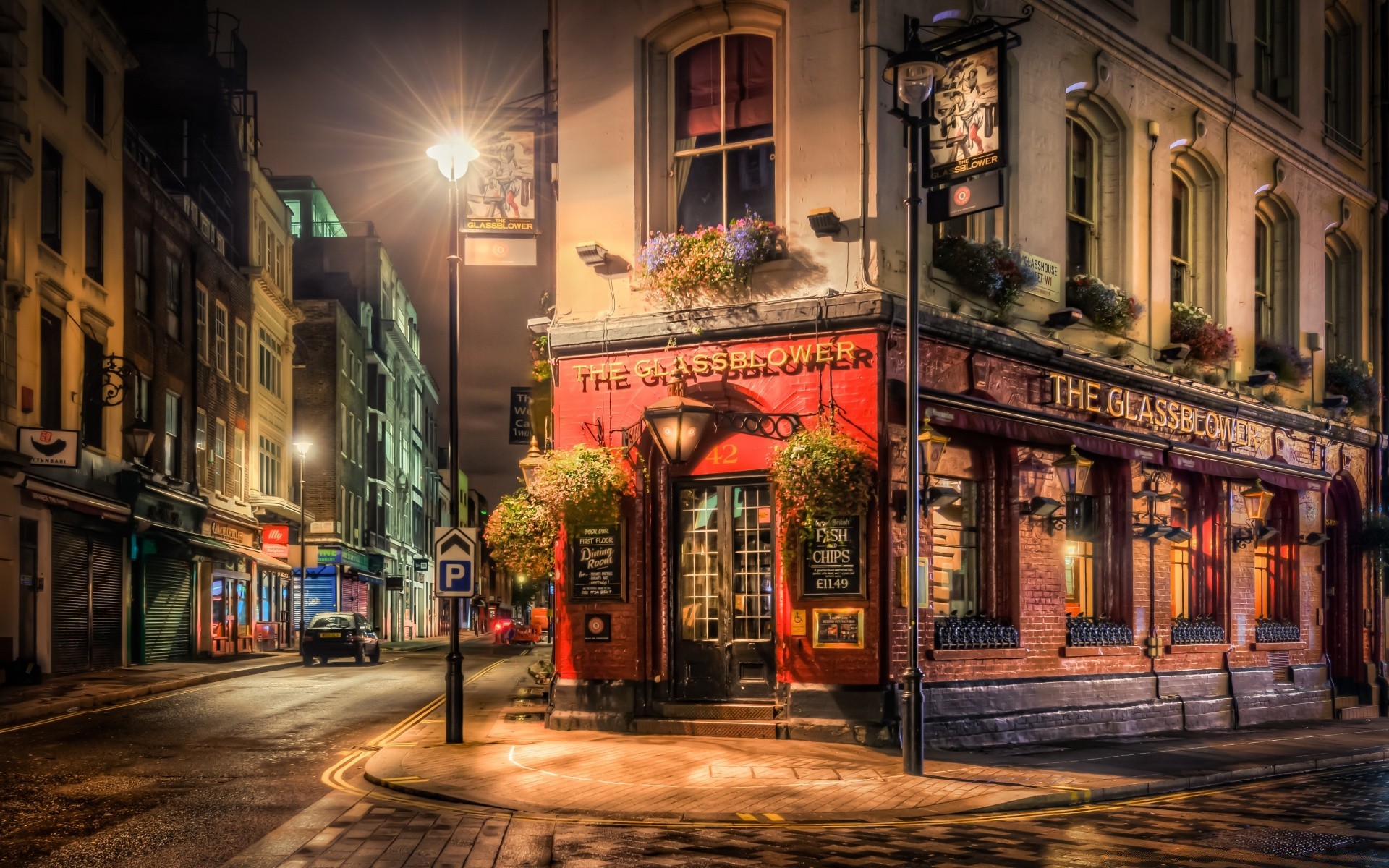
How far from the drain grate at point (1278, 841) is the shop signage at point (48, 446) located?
20.5m

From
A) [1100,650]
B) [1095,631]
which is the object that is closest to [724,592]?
[1095,631]

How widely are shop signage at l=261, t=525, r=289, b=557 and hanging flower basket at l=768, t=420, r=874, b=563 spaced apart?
105 feet

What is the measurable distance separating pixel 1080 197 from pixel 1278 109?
21.1ft

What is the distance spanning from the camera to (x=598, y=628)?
1661 cm

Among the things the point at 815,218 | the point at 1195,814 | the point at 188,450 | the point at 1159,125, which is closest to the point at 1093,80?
the point at 1159,125

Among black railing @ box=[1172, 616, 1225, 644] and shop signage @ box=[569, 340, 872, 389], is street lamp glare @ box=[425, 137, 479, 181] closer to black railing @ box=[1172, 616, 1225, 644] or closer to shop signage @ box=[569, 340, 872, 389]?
shop signage @ box=[569, 340, 872, 389]

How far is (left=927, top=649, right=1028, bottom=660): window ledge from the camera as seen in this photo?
16031mm

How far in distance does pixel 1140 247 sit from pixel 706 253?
776cm

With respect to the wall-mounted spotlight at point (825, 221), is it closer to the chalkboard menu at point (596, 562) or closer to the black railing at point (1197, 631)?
the chalkboard menu at point (596, 562)

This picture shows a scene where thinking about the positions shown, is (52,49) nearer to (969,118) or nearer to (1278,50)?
(969,118)

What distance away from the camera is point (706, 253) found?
1603 centimetres

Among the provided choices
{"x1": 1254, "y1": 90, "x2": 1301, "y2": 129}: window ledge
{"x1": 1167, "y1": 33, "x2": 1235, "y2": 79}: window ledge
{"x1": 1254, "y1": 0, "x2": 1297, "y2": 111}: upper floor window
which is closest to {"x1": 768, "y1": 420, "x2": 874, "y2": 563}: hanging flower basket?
{"x1": 1167, "y1": 33, "x2": 1235, "y2": 79}: window ledge

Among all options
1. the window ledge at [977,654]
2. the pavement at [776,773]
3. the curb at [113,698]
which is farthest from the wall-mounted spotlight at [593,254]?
the curb at [113,698]

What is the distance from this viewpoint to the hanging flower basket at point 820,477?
1495 centimetres
